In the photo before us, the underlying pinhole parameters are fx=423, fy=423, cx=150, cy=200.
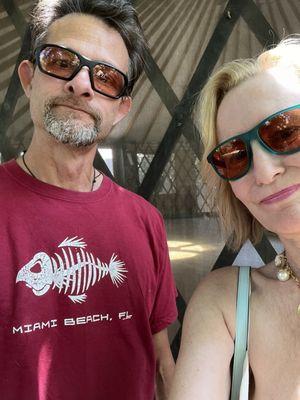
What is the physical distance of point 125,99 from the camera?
3.84ft

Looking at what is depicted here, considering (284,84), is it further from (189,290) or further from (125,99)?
(189,290)

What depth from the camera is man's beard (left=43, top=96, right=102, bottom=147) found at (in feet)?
3.25

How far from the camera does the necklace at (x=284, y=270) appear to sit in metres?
0.80

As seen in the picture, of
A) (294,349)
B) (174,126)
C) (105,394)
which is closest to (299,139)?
(294,349)

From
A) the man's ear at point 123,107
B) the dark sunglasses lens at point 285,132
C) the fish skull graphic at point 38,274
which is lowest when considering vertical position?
the fish skull graphic at point 38,274

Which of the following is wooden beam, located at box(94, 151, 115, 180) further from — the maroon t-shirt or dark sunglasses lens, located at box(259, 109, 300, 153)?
dark sunglasses lens, located at box(259, 109, 300, 153)

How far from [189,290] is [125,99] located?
100cm

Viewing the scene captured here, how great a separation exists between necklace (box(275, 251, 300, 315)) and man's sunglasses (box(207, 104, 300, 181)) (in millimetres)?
188

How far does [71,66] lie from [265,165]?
0.55 m

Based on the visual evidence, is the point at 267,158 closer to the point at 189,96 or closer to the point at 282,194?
the point at 282,194

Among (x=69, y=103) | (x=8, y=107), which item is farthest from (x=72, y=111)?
(x=8, y=107)

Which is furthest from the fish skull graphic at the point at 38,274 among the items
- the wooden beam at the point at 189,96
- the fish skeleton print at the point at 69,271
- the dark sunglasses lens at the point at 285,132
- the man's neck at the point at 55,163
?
the wooden beam at the point at 189,96

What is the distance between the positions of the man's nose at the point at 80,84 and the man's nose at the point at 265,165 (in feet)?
1.52

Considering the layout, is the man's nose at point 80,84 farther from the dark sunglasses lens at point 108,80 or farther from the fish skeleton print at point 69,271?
the fish skeleton print at point 69,271
